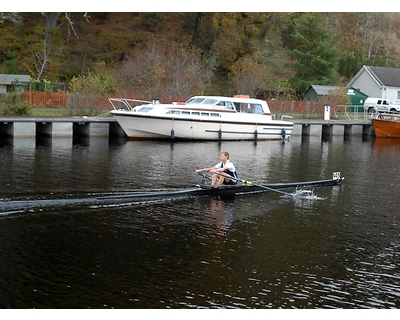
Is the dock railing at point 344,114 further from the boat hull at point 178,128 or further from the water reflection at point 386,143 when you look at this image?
the boat hull at point 178,128

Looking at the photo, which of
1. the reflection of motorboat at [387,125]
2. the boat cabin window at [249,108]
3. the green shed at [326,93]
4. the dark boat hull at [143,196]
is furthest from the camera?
the green shed at [326,93]

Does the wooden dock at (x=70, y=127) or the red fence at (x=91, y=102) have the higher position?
the red fence at (x=91, y=102)

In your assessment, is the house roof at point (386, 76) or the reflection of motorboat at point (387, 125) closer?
the reflection of motorboat at point (387, 125)

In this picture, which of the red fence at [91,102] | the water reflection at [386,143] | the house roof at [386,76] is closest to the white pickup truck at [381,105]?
the house roof at [386,76]

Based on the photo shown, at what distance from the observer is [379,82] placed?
71875mm

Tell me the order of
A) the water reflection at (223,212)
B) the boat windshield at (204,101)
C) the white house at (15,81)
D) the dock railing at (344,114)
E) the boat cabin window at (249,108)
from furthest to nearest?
the dock railing at (344,114) → the white house at (15,81) → the boat cabin window at (249,108) → the boat windshield at (204,101) → the water reflection at (223,212)

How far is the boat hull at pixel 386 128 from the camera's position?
162 ft

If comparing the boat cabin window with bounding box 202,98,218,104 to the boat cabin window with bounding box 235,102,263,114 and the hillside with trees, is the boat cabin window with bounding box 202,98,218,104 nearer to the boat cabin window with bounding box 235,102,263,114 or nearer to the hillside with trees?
the boat cabin window with bounding box 235,102,263,114

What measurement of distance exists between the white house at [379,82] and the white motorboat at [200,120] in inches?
1302

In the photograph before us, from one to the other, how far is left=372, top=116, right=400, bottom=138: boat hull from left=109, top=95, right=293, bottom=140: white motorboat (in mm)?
10908

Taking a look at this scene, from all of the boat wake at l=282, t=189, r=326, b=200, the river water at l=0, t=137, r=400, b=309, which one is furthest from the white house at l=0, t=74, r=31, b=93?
the boat wake at l=282, t=189, r=326, b=200

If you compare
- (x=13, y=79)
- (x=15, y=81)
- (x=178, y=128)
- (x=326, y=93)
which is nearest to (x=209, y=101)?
(x=178, y=128)

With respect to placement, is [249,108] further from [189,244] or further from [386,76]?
[386,76]

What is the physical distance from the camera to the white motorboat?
39.4 meters
